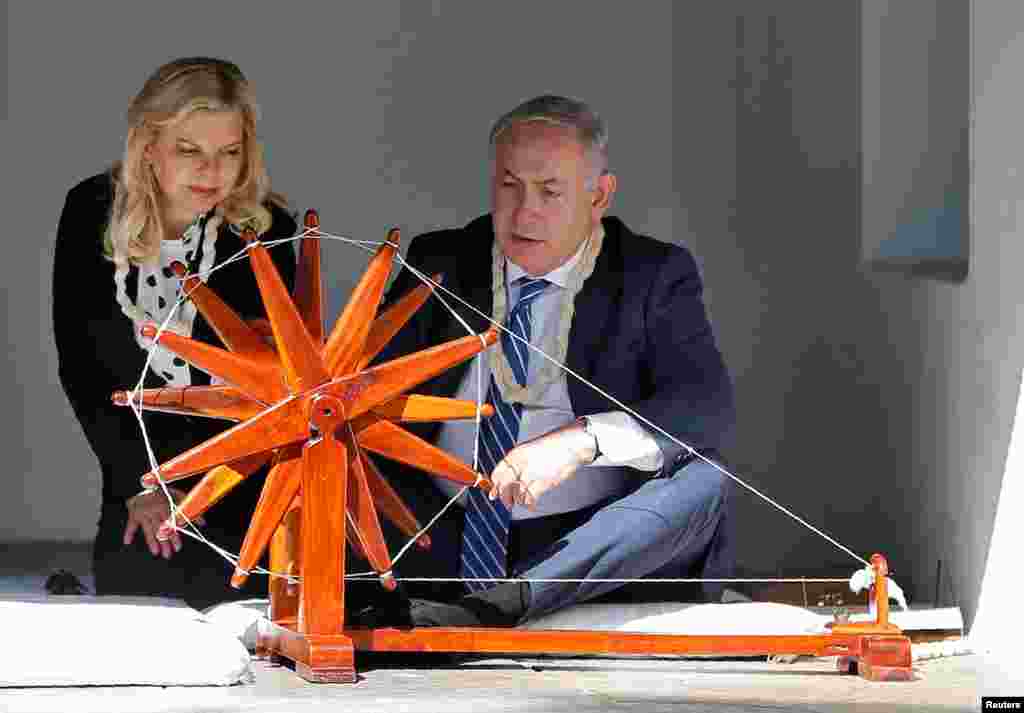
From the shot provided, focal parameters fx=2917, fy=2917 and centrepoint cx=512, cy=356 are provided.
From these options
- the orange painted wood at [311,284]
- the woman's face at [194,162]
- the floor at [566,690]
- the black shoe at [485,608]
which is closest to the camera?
the floor at [566,690]

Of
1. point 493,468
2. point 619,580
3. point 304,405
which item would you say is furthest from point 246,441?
point 619,580

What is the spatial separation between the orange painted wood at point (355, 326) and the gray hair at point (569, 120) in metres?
1.31

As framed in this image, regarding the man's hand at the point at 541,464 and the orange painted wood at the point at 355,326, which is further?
the man's hand at the point at 541,464

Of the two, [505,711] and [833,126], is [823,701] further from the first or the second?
[833,126]

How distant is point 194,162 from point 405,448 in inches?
58.0

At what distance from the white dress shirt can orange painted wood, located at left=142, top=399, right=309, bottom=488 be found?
1.20 metres

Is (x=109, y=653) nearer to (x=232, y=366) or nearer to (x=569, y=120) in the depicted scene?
(x=232, y=366)

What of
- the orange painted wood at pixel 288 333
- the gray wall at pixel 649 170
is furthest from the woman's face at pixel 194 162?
the orange painted wood at pixel 288 333

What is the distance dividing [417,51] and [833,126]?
1.54 meters

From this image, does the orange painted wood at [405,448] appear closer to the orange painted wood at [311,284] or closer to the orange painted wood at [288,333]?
the orange painted wood at [288,333]

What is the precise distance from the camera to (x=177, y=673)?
8.42 m

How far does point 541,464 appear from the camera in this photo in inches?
369

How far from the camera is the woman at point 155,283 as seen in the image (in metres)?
9.57

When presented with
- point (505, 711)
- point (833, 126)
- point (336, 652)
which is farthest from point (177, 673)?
point (833, 126)
